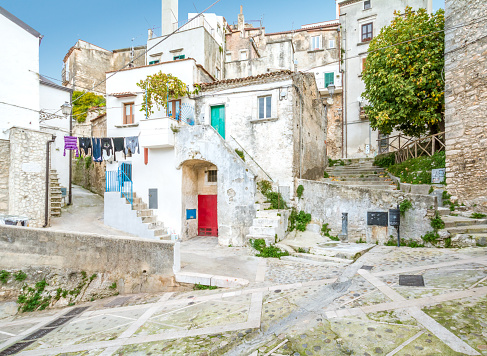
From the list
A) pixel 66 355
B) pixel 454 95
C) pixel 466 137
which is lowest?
pixel 66 355

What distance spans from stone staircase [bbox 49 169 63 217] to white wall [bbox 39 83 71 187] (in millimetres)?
833

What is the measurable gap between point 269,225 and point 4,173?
1031 cm

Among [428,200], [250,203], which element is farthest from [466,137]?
[250,203]

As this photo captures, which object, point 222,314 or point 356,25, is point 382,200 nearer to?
point 222,314

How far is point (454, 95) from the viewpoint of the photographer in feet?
34.0

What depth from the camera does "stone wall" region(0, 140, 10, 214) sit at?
34.8ft

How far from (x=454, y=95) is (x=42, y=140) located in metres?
16.4

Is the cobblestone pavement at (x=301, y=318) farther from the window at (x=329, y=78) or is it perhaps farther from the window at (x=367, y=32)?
the window at (x=367, y=32)

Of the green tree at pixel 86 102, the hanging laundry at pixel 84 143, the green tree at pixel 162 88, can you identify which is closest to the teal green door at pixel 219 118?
the green tree at pixel 162 88

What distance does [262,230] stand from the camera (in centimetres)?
961

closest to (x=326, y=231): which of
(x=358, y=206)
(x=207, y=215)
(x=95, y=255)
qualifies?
(x=358, y=206)

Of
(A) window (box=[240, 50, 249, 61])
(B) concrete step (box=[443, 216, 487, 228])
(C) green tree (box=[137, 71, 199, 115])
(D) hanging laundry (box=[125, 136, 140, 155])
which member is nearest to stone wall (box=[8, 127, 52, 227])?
(D) hanging laundry (box=[125, 136, 140, 155])

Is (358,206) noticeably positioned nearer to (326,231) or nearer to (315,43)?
(326,231)

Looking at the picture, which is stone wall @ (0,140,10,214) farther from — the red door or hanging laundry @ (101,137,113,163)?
the red door
